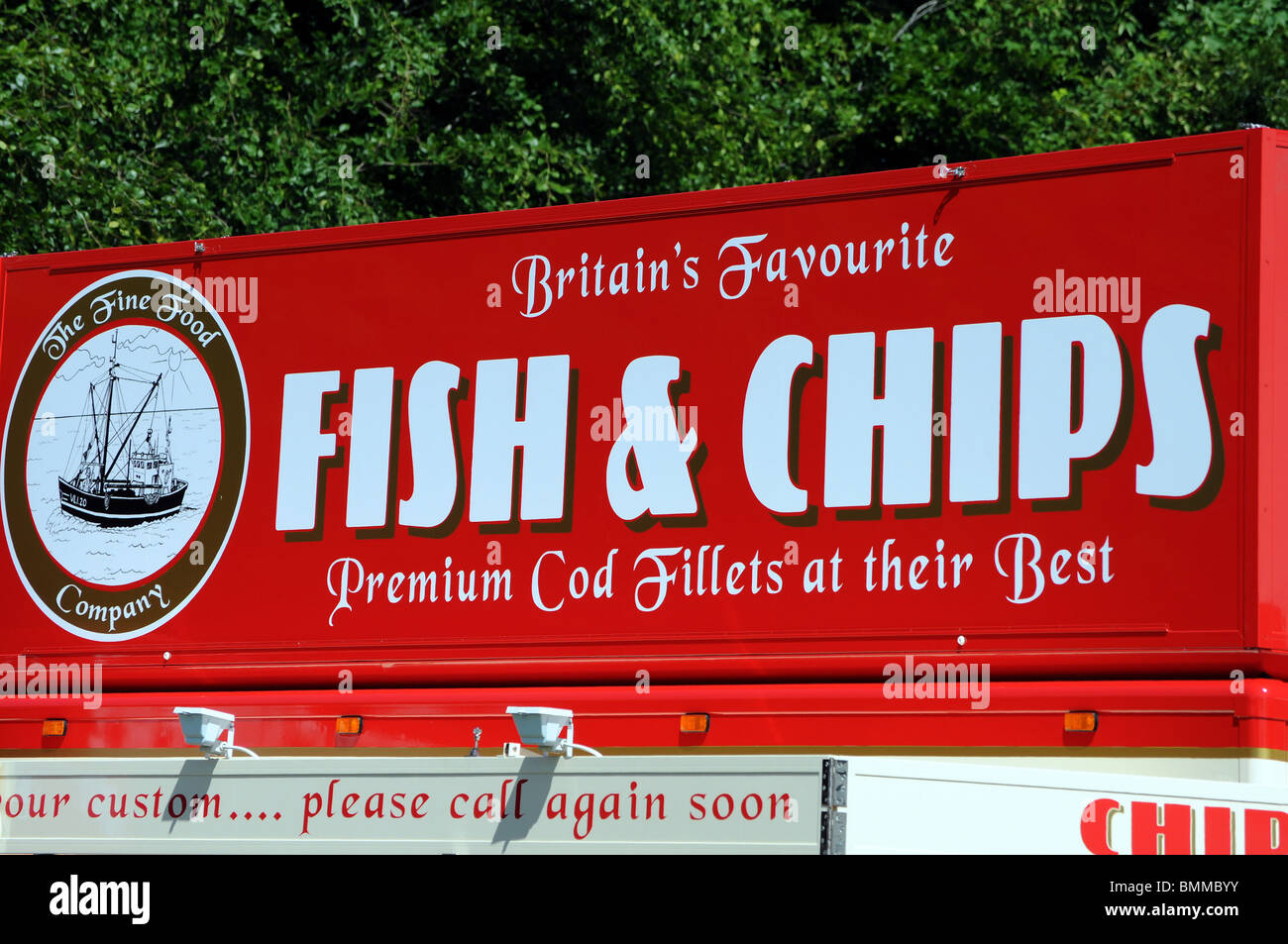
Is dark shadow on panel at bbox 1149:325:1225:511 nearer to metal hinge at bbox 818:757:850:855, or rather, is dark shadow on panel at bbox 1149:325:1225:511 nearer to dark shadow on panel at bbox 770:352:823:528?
dark shadow on panel at bbox 770:352:823:528

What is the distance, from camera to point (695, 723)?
6.83 metres

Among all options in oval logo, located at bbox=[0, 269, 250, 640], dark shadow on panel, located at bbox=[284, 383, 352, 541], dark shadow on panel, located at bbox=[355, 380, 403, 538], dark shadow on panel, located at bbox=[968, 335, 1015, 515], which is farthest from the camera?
oval logo, located at bbox=[0, 269, 250, 640]

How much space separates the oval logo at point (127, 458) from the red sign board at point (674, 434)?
0.06 feet

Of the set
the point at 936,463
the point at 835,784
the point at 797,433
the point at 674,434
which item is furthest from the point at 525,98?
the point at 835,784

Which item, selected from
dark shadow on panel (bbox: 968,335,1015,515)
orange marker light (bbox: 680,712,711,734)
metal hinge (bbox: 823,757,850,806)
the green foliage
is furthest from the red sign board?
the green foliage

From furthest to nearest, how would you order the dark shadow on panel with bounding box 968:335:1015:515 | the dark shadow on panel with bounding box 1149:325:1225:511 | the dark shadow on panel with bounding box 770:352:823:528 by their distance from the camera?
the dark shadow on panel with bounding box 770:352:823:528, the dark shadow on panel with bounding box 968:335:1015:515, the dark shadow on panel with bounding box 1149:325:1225:511

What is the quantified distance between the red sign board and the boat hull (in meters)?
0.01

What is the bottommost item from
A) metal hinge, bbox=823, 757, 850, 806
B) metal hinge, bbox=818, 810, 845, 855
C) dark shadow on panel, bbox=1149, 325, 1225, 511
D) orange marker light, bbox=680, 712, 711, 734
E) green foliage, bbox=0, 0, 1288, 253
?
metal hinge, bbox=818, 810, 845, 855

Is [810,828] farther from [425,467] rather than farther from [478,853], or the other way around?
[425,467]

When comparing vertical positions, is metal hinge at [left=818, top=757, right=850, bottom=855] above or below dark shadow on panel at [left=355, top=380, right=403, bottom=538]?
below

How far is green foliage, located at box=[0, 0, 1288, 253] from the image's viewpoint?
13.2m

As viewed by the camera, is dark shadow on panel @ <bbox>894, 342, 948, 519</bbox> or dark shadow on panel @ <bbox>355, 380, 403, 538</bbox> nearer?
dark shadow on panel @ <bbox>894, 342, 948, 519</bbox>

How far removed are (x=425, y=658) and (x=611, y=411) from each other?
1326 mm

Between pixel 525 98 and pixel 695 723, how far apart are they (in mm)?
9940
